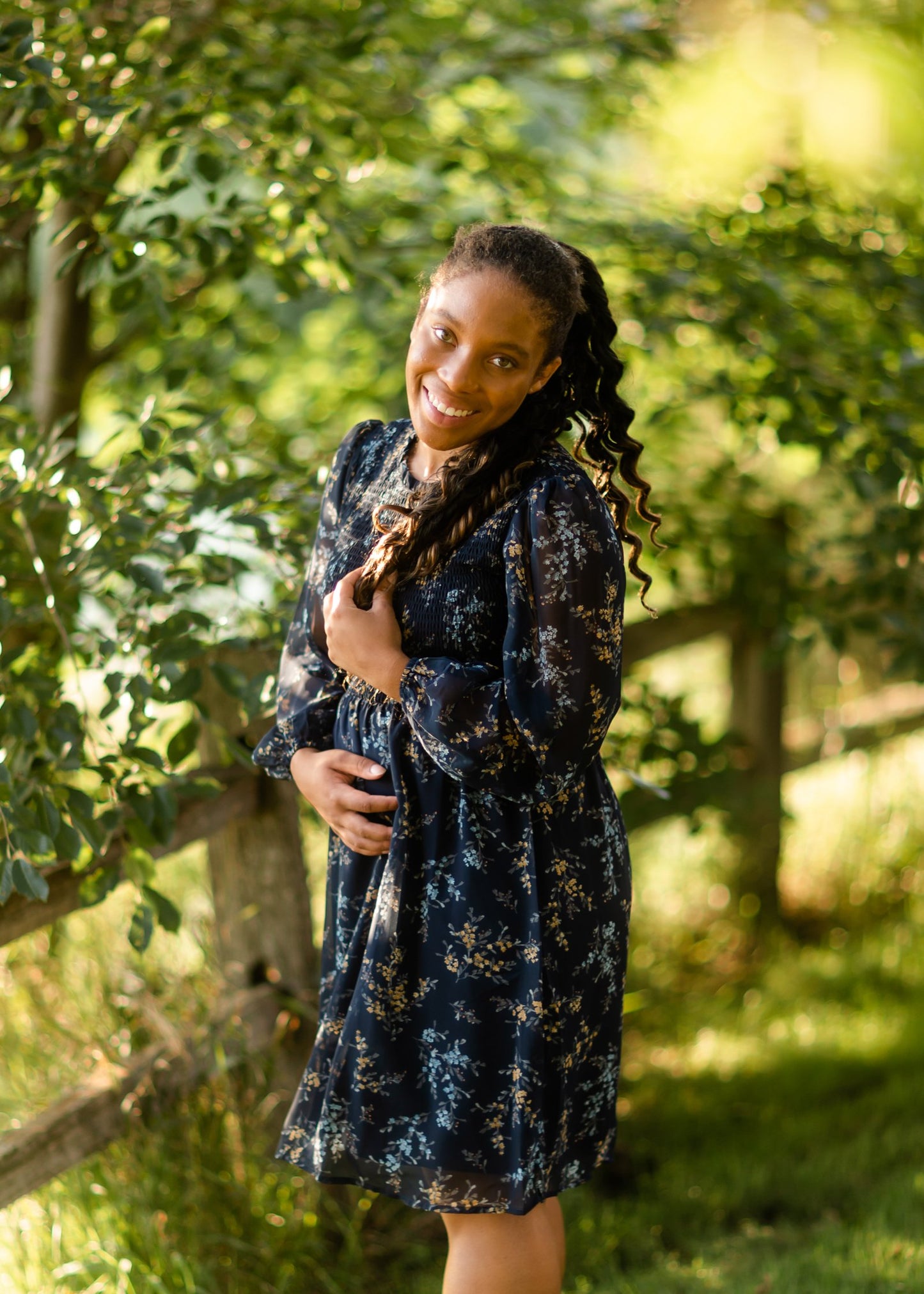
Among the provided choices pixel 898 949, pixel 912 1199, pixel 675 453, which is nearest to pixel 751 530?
pixel 675 453

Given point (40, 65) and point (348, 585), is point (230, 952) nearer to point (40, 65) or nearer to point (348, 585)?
point (348, 585)

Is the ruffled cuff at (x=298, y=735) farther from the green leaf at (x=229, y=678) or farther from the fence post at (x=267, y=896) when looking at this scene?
the fence post at (x=267, y=896)

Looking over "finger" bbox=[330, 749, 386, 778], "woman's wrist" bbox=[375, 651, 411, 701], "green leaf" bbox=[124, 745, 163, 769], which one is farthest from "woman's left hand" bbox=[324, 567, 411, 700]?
"green leaf" bbox=[124, 745, 163, 769]

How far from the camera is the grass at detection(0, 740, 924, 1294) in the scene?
2.02 metres

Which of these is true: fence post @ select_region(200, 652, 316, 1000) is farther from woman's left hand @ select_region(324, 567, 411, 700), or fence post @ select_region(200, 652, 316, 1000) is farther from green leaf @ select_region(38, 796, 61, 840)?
woman's left hand @ select_region(324, 567, 411, 700)

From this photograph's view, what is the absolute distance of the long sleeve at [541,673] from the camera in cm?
140

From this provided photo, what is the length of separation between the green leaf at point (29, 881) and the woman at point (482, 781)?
369mm

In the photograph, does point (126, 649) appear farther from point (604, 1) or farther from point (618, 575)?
point (604, 1)

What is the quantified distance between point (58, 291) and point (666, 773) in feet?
6.47

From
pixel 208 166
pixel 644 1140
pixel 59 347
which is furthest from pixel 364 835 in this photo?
pixel 59 347

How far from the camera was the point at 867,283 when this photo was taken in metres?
2.65

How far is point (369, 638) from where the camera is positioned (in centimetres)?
149

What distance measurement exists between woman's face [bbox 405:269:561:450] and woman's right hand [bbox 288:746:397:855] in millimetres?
435

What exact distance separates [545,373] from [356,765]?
57 cm
